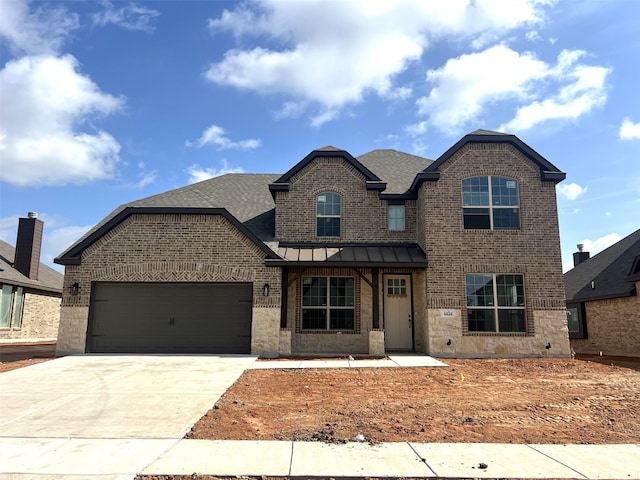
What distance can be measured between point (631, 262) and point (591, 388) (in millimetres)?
12165

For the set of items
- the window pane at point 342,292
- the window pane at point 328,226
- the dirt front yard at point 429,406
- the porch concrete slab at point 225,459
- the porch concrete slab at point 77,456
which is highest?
the window pane at point 328,226

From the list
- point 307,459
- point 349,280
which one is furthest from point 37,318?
point 307,459

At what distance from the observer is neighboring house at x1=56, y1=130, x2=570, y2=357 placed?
1411 cm

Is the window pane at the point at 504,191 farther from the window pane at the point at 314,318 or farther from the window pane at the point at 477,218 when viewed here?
the window pane at the point at 314,318

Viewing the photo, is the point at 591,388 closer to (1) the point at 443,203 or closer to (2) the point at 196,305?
(1) the point at 443,203

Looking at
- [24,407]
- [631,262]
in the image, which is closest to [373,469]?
[24,407]

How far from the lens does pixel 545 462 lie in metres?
4.86

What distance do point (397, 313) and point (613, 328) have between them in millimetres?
10307

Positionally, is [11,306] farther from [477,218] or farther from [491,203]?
[491,203]

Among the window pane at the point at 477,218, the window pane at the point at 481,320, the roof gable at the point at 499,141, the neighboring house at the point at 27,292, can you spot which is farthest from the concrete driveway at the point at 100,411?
the neighboring house at the point at 27,292

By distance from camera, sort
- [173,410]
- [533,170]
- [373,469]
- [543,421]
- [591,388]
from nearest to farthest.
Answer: [373,469]
[543,421]
[173,410]
[591,388]
[533,170]

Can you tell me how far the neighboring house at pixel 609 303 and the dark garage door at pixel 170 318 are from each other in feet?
50.2

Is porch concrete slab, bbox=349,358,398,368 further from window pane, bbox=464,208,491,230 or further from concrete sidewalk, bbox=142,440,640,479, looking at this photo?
concrete sidewalk, bbox=142,440,640,479

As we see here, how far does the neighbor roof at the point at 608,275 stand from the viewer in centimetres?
1762
